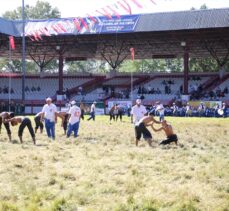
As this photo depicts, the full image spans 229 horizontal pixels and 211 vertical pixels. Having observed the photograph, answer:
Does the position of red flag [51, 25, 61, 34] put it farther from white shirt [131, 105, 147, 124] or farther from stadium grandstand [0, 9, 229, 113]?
white shirt [131, 105, 147, 124]

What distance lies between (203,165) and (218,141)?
6621 millimetres

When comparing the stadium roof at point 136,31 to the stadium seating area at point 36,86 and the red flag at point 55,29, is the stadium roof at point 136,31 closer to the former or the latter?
the red flag at point 55,29

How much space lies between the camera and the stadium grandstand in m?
40.6

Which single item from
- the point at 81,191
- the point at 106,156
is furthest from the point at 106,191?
the point at 106,156

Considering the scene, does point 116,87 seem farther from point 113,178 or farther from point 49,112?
point 113,178

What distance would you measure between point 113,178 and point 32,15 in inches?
3176

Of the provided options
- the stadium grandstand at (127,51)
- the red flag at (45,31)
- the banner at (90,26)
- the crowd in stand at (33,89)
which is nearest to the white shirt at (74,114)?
the banner at (90,26)

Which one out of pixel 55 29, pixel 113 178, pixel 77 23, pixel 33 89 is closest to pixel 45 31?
pixel 55 29

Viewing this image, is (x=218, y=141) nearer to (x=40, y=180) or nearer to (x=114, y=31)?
(x=40, y=180)

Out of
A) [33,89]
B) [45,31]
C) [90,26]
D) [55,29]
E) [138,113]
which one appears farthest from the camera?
[33,89]

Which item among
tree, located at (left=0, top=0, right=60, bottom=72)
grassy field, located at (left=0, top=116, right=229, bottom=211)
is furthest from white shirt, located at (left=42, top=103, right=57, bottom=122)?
tree, located at (left=0, top=0, right=60, bottom=72)

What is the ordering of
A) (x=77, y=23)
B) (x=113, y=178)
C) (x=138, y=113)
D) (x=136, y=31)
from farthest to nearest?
(x=136, y=31)
(x=77, y=23)
(x=138, y=113)
(x=113, y=178)

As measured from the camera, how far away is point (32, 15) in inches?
3403

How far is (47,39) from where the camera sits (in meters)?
44.6
